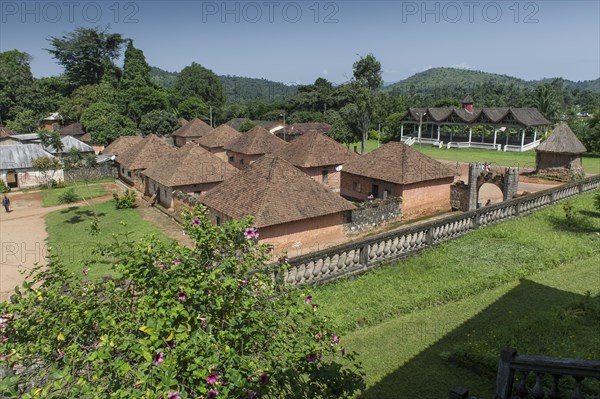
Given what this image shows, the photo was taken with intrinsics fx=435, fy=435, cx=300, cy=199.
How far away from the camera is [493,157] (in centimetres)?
5381

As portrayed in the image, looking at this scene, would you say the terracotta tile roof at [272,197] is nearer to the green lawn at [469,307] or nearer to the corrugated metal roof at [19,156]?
the green lawn at [469,307]

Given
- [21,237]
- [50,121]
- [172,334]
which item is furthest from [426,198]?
[50,121]

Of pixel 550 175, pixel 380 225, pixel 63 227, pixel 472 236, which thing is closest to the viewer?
pixel 472 236

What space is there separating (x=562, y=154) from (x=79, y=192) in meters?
44.7

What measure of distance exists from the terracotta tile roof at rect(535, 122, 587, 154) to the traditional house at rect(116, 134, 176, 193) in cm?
3381

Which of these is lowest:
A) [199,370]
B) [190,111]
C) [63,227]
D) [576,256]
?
[63,227]

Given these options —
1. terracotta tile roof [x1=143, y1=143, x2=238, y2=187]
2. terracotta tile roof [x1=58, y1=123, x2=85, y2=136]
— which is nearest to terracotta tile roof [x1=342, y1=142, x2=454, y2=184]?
terracotta tile roof [x1=143, y1=143, x2=238, y2=187]

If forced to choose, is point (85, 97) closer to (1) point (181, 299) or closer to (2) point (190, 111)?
(2) point (190, 111)

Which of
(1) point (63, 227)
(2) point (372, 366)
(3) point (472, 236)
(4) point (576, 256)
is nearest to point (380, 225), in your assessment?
(3) point (472, 236)

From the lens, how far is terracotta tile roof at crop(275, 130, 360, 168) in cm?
3672

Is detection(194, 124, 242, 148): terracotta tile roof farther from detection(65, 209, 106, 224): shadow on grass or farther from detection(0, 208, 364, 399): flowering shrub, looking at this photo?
detection(0, 208, 364, 399): flowering shrub

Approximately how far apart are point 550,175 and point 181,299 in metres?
40.4

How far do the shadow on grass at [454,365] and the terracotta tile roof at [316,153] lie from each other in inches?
1018

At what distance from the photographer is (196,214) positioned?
665 centimetres
